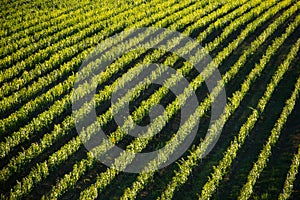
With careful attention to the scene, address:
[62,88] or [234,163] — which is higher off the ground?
[62,88]

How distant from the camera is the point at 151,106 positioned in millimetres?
18016

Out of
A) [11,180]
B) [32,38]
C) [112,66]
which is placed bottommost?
[11,180]

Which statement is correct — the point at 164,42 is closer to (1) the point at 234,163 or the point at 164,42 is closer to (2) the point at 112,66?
(2) the point at 112,66

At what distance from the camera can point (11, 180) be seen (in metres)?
13.9

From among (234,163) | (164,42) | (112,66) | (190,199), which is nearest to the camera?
(190,199)

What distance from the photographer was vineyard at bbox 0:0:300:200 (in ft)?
46.8

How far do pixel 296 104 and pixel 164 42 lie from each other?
9105 mm

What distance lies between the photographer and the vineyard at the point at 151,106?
1425 centimetres

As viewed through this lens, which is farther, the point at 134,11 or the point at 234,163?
the point at 134,11

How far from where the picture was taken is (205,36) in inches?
984

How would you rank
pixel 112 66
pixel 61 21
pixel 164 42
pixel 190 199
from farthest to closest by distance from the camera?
pixel 61 21
pixel 164 42
pixel 112 66
pixel 190 199

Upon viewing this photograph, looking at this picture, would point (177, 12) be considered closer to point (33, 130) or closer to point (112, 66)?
point (112, 66)

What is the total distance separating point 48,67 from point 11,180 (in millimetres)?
8519

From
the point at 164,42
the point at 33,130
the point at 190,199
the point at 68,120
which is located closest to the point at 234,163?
the point at 190,199
